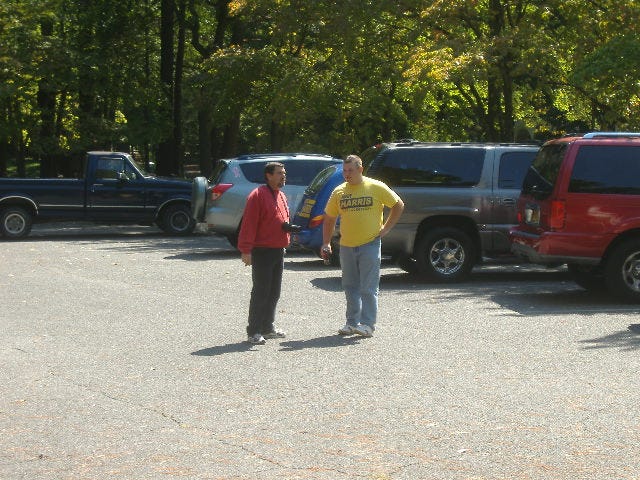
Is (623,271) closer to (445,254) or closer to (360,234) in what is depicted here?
(445,254)

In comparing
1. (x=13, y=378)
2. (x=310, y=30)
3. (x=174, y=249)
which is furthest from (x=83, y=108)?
(x=13, y=378)

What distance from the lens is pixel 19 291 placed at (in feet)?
53.3

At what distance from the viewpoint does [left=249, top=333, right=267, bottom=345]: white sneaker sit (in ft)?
36.8

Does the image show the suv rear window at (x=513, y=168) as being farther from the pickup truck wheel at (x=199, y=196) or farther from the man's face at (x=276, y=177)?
the pickup truck wheel at (x=199, y=196)

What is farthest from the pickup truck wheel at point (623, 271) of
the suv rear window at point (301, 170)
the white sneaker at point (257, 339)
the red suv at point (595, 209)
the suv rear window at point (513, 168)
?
the suv rear window at point (301, 170)

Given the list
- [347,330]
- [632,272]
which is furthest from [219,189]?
[347,330]

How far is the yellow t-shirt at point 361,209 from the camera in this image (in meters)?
11.8

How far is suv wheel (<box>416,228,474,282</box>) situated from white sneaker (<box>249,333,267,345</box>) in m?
5.94

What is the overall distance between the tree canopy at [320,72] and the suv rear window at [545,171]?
6.37 meters

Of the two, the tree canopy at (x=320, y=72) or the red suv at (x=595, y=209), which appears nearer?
the red suv at (x=595, y=209)

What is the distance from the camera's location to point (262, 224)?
11.5 m

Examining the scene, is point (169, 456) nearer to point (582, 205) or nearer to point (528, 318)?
point (528, 318)

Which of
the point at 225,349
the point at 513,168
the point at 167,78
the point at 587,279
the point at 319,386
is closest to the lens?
the point at 319,386

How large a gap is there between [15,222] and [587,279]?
15.4m
